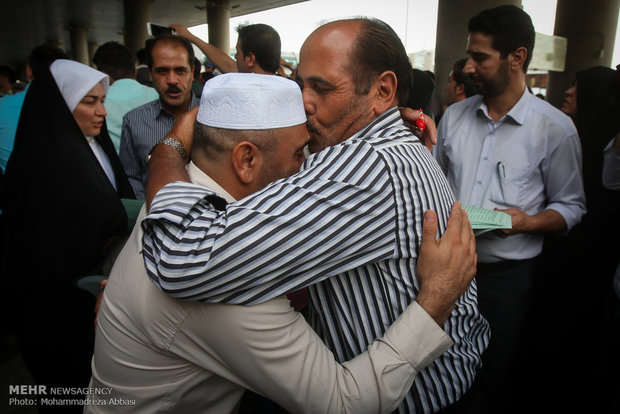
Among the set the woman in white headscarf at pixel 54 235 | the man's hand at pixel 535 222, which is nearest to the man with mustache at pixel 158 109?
the woman in white headscarf at pixel 54 235

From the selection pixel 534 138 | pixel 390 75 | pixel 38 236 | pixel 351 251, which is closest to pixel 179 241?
pixel 351 251

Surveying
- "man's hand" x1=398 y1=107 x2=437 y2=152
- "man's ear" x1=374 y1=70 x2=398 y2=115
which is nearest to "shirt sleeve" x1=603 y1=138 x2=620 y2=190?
"man's hand" x1=398 y1=107 x2=437 y2=152

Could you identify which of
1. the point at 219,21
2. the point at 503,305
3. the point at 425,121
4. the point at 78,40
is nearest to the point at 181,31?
the point at 425,121

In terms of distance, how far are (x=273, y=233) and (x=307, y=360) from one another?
34 cm

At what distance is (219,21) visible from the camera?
24.2m

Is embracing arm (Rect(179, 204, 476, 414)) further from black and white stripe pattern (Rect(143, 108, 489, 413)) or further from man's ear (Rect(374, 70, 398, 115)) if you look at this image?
man's ear (Rect(374, 70, 398, 115))

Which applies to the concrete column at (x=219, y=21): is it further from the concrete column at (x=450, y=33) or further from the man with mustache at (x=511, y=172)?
the man with mustache at (x=511, y=172)

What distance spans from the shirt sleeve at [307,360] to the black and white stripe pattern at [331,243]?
71mm

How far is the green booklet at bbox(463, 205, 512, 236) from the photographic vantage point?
1.80 meters

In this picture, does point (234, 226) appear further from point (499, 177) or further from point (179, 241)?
point (499, 177)

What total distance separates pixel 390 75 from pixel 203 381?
116 centimetres

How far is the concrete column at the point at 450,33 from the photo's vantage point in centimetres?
882

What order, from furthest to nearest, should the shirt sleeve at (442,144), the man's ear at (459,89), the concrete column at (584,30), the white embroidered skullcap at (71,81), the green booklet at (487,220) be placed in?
1. the concrete column at (584,30)
2. the man's ear at (459,89)
3. the shirt sleeve at (442,144)
4. the white embroidered skullcap at (71,81)
5. the green booklet at (487,220)

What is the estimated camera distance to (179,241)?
942 mm
